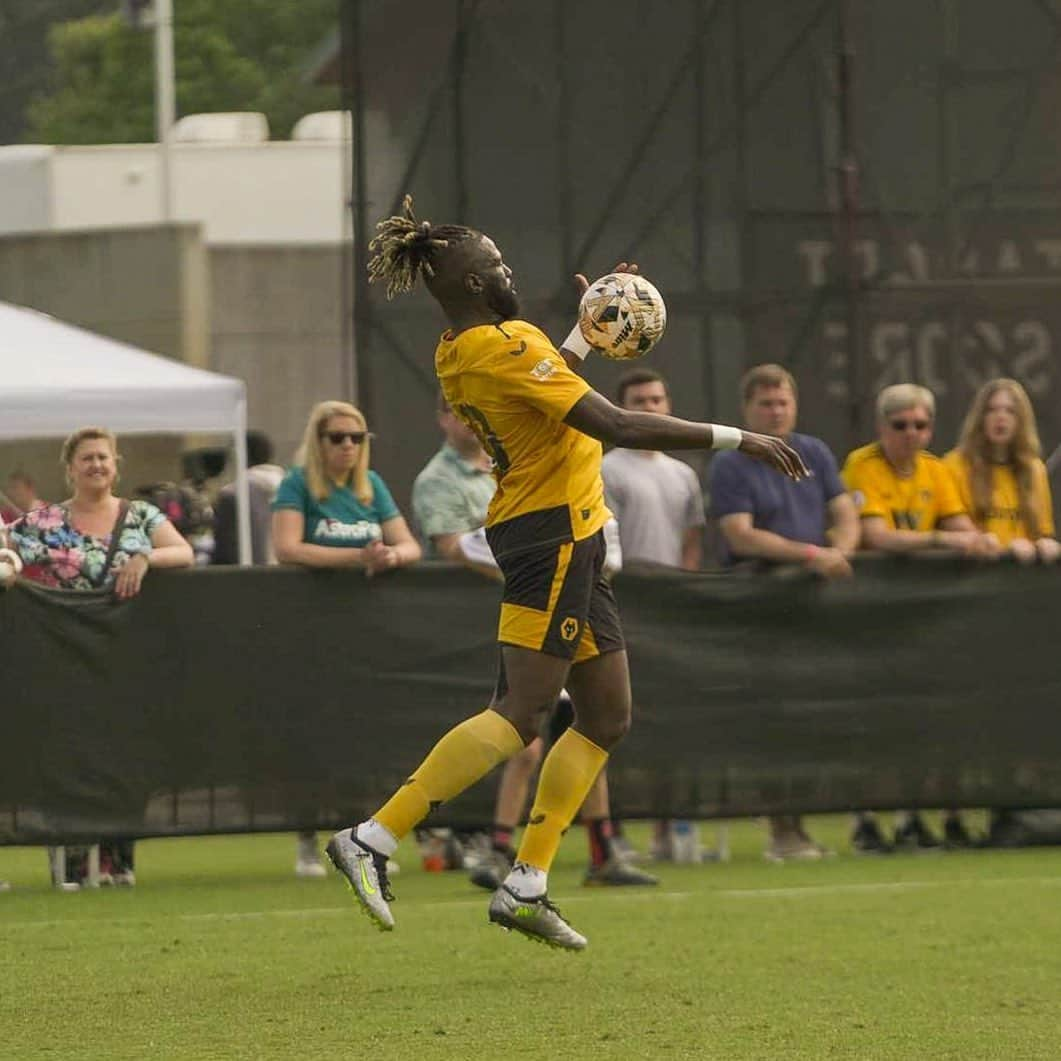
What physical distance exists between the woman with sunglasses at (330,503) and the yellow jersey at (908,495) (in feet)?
6.94

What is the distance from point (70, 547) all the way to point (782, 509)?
121 inches

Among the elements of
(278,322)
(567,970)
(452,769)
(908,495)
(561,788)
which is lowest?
(567,970)

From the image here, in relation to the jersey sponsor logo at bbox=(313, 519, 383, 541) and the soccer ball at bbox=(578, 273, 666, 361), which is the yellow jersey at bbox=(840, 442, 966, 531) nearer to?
the jersey sponsor logo at bbox=(313, 519, 383, 541)

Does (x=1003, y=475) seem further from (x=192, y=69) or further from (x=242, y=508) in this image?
(x=192, y=69)

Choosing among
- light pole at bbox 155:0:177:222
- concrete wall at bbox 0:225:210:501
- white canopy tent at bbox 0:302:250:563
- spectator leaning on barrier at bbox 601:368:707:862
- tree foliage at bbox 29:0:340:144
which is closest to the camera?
spectator leaning on barrier at bbox 601:368:707:862

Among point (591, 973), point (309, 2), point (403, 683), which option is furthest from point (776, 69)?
point (309, 2)

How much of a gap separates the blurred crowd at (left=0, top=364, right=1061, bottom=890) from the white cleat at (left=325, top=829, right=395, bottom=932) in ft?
10.2

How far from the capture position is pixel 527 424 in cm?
834

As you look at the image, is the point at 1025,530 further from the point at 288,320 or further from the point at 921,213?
the point at 288,320

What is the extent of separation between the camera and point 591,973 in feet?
28.3

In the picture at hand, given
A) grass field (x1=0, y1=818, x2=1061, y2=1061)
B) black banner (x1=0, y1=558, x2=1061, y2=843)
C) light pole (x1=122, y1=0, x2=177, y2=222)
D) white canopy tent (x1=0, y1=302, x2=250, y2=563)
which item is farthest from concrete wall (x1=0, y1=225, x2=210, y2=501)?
grass field (x1=0, y1=818, x2=1061, y2=1061)

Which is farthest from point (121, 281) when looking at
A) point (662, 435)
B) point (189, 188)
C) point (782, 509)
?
point (662, 435)

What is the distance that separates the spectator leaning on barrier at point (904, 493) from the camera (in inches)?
510

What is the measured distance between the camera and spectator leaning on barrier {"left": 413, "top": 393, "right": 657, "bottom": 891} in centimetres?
1146
